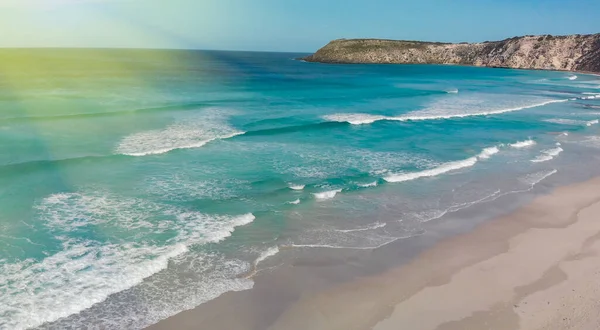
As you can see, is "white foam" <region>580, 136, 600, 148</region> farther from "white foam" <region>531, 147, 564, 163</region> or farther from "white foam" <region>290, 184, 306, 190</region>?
"white foam" <region>290, 184, 306, 190</region>

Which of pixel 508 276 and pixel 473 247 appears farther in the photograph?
pixel 473 247

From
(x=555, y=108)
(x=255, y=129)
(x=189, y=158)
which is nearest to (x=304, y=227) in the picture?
(x=189, y=158)

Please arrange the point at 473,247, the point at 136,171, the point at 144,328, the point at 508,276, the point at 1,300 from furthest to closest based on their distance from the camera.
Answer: the point at 136,171, the point at 473,247, the point at 508,276, the point at 1,300, the point at 144,328

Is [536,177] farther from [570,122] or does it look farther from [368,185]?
[570,122]

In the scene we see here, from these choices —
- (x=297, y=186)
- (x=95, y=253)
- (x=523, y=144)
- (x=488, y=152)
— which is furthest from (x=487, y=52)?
(x=95, y=253)

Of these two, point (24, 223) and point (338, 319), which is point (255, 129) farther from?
point (338, 319)

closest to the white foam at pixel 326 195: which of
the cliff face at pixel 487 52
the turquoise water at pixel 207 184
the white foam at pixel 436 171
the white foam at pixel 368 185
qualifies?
the turquoise water at pixel 207 184
